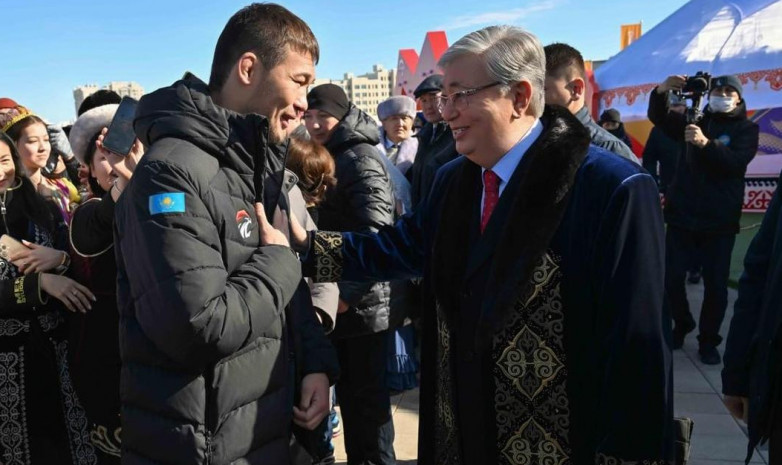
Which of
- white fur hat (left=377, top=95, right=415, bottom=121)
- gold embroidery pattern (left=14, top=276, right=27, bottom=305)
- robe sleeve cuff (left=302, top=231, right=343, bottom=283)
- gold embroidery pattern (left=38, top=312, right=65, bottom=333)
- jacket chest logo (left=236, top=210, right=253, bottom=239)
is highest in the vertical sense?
white fur hat (left=377, top=95, right=415, bottom=121)

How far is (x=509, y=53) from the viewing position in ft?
6.27

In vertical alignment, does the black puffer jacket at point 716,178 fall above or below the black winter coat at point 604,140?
below

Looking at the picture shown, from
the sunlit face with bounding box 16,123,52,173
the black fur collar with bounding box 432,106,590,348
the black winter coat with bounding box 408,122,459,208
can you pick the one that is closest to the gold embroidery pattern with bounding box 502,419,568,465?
the black fur collar with bounding box 432,106,590,348

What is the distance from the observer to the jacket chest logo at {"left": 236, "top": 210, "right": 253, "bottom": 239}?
1761 mm

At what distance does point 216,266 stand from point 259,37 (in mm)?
668

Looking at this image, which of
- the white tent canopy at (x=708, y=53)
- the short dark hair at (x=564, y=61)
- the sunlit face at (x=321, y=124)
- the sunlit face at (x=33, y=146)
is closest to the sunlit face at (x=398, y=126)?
the sunlit face at (x=321, y=124)

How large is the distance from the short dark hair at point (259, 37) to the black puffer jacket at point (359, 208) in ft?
5.15

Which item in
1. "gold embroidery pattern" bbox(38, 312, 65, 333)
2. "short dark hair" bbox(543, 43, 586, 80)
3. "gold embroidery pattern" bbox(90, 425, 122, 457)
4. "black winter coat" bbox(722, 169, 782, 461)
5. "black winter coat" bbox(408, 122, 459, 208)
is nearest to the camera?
"black winter coat" bbox(722, 169, 782, 461)

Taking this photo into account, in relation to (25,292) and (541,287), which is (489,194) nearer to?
(541,287)

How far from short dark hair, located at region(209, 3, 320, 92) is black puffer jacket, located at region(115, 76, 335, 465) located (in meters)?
0.10

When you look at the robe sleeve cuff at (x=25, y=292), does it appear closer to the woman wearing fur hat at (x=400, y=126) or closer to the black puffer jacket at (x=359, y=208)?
the black puffer jacket at (x=359, y=208)

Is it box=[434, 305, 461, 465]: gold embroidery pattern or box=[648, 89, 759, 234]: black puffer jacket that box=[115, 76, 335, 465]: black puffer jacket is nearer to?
box=[434, 305, 461, 465]: gold embroidery pattern

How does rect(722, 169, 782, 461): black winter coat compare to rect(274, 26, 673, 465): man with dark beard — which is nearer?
rect(274, 26, 673, 465): man with dark beard

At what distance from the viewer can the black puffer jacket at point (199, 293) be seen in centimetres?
155
